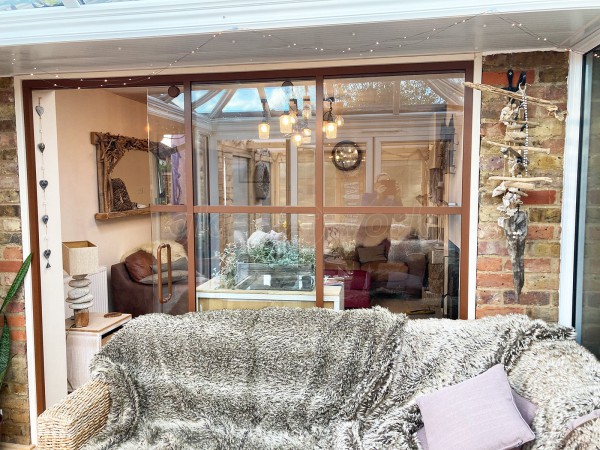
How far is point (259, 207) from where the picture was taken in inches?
107

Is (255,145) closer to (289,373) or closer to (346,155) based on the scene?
(346,155)

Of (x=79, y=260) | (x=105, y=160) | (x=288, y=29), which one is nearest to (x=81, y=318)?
(x=79, y=260)

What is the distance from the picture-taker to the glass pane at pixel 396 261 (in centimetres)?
265

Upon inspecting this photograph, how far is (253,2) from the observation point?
1.82m

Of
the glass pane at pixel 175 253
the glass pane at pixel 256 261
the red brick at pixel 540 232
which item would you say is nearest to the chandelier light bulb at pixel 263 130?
the glass pane at pixel 256 261

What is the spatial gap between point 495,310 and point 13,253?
2847 mm

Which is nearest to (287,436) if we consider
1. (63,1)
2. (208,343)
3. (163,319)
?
(208,343)

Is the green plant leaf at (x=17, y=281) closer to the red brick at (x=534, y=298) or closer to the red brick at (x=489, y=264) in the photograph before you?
the red brick at (x=489, y=264)

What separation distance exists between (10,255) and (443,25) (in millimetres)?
2745

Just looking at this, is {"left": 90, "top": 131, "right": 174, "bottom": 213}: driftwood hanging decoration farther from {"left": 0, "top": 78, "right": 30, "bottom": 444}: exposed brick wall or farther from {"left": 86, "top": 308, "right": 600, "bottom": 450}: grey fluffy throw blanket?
{"left": 86, "top": 308, "right": 600, "bottom": 450}: grey fluffy throw blanket

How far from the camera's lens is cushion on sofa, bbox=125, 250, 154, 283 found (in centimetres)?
448

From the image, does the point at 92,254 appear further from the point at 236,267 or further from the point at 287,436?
the point at 287,436

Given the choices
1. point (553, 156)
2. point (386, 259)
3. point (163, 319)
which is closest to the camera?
point (553, 156)

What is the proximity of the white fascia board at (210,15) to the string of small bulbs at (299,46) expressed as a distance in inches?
2.4
